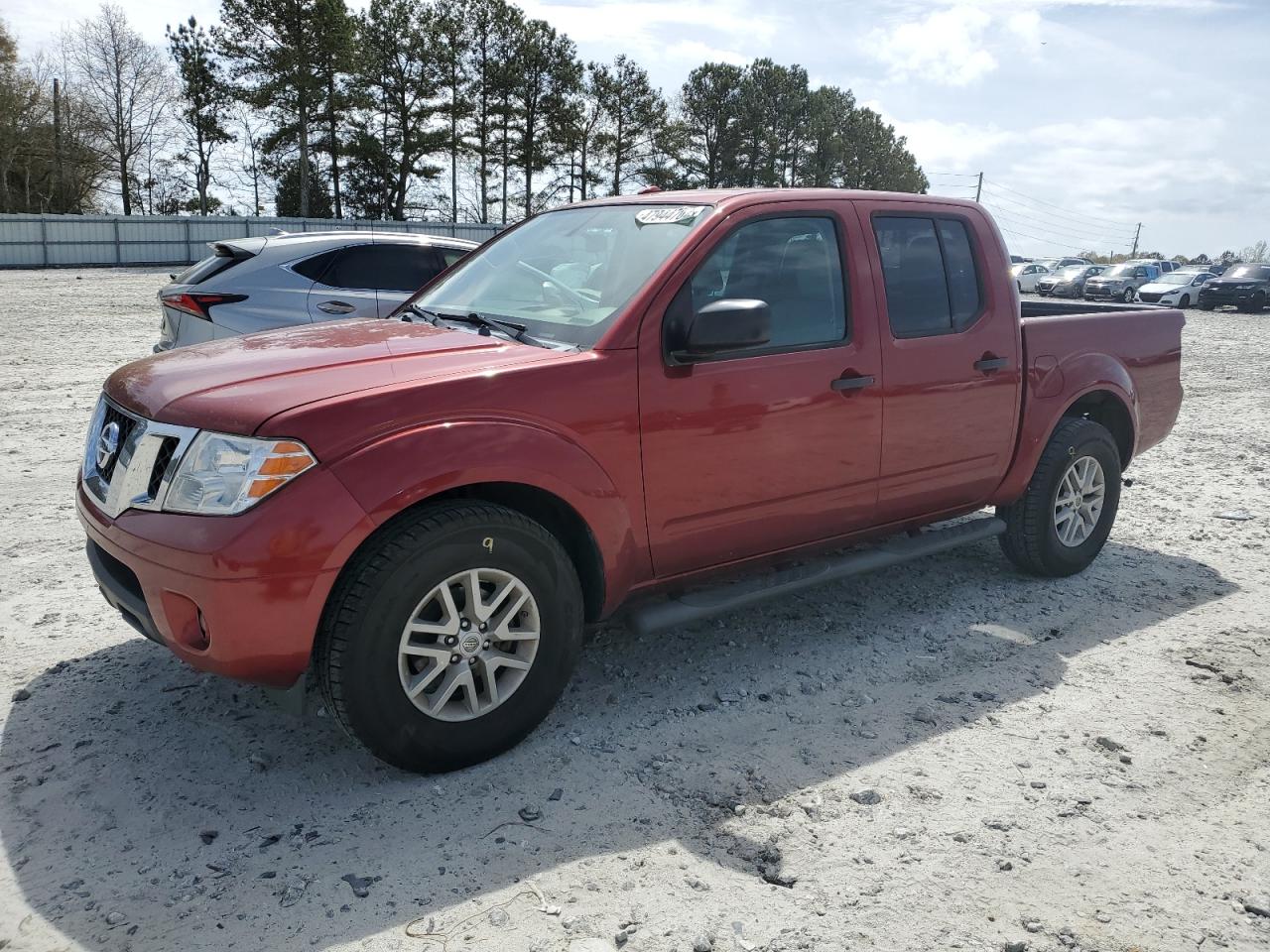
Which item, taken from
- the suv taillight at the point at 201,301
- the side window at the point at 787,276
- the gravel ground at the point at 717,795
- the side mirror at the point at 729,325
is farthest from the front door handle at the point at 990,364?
the suv taillight at the point at 201,301

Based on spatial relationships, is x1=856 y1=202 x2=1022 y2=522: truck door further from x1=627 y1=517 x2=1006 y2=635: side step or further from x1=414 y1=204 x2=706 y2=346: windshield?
x1=414 y1=204 x2=706 y2=346: windshield

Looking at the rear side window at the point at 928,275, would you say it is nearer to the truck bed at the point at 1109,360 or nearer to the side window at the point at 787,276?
the side window at the point at 787,276

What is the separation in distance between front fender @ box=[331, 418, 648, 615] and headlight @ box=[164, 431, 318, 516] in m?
0.14

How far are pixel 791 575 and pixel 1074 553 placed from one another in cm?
207

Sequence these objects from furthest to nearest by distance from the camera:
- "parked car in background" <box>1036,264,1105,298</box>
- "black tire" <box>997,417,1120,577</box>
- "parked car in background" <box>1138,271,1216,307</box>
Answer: "parked car in background" <box>1036,264,1105,298</box>
"parked car in background" <box>1138,271,1216,307</box>
"black tire" <box>997,417,1120,577</box>

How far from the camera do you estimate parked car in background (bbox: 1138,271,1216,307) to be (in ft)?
115

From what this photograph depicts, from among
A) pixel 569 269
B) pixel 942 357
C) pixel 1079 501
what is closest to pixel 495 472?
pixel 569 269

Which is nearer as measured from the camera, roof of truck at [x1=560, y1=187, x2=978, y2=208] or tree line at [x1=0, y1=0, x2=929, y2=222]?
roof of truck at [x1=560, y1=187, x2=978, y2=208]

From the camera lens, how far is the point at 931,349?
440 centimetres

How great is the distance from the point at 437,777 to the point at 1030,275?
4699 cm

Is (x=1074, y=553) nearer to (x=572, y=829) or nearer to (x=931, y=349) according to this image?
(x=931, y=349)

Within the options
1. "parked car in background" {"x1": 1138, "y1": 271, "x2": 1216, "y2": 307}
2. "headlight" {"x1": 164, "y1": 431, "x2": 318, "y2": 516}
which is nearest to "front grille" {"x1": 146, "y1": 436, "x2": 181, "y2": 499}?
"headlight" {"x1": 164, "y1": 431, "x2": 318, "y2": 516}

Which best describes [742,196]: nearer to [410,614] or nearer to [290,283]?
[410,614]

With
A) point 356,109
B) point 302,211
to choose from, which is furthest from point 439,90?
point 302,211
